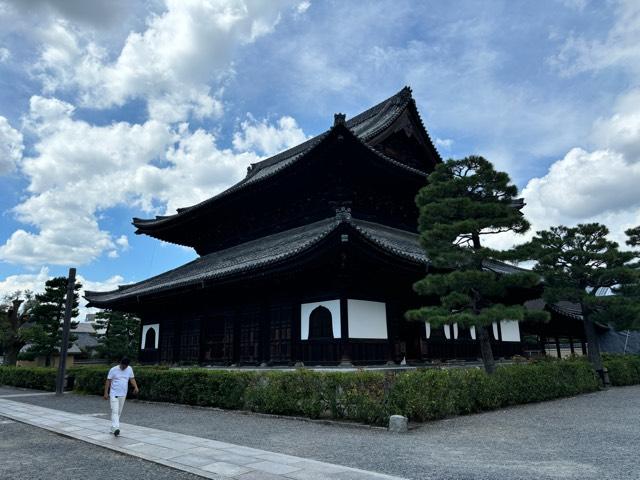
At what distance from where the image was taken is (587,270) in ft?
59.7

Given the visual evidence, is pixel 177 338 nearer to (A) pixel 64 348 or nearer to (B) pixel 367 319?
(A) pixel 64 348

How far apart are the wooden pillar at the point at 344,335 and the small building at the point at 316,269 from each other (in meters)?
0.03

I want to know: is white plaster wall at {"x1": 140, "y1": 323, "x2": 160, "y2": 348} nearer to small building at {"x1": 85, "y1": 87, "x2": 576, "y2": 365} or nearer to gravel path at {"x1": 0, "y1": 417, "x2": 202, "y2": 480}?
small building at {"x1": 85, "y1": 87, "x2": 576, "y2": 365}

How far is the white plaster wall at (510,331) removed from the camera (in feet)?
67.4

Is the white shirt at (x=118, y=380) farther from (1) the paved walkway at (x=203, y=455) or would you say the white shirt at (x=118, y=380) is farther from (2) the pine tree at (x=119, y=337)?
(2) the pine tree at (x=119, y=337)

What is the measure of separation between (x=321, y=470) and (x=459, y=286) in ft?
27.6

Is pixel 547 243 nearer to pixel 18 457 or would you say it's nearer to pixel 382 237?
pixel 382 237

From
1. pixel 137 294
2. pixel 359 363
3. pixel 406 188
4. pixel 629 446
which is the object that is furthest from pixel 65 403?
pixel 629 446

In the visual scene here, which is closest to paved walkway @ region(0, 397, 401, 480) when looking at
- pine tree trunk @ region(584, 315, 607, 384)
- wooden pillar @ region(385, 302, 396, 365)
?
wooden pillar @ region(385, 302, 396, 365)

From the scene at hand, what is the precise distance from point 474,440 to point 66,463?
7306mm

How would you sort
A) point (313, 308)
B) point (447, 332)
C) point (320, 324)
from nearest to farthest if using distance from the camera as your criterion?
point (320, 324)
point (313, 308)
point (447, 332)

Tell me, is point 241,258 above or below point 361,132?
below

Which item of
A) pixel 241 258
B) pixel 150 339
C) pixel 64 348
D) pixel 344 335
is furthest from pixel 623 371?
pixel 64 348

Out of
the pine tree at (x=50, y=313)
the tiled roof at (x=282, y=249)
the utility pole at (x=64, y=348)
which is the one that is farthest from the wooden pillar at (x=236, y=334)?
the pine tree at (x=50, y=313)
